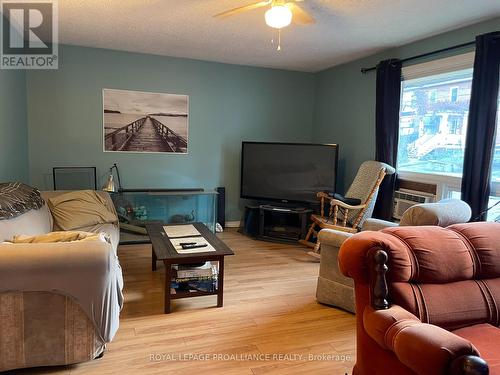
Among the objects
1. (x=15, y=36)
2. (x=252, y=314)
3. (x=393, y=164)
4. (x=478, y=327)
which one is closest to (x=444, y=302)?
(x=478, y=327)

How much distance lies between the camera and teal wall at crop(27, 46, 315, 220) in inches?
175

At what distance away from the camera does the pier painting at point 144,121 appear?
4660 millimetres

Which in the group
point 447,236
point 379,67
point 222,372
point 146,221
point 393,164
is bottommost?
point 222,372

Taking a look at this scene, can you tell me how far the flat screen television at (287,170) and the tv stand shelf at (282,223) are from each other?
0.57 ft

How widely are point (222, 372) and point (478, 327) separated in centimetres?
131

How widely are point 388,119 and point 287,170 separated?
141 centimetres

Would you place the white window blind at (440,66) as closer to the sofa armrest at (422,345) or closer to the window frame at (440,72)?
the window frame at (440,72)

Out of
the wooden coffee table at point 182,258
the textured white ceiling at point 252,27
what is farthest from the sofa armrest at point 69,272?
the textured white ceiling at point 252,27

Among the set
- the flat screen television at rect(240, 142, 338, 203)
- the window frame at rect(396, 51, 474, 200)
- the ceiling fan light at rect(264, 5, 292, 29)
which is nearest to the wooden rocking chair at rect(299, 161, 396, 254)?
the window frame at rect(396, 51, 474, 200)

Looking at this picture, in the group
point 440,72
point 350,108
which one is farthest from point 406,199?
point 350,108

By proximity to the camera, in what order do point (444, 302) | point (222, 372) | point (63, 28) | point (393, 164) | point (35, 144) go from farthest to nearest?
point (35, 144), point (393, 164), point (63, 28), point (222, 372), point (444, 302)

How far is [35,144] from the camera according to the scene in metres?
4.41

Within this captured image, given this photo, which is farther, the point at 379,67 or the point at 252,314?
the point at 379,67

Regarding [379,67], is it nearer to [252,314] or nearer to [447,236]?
[447,236]
